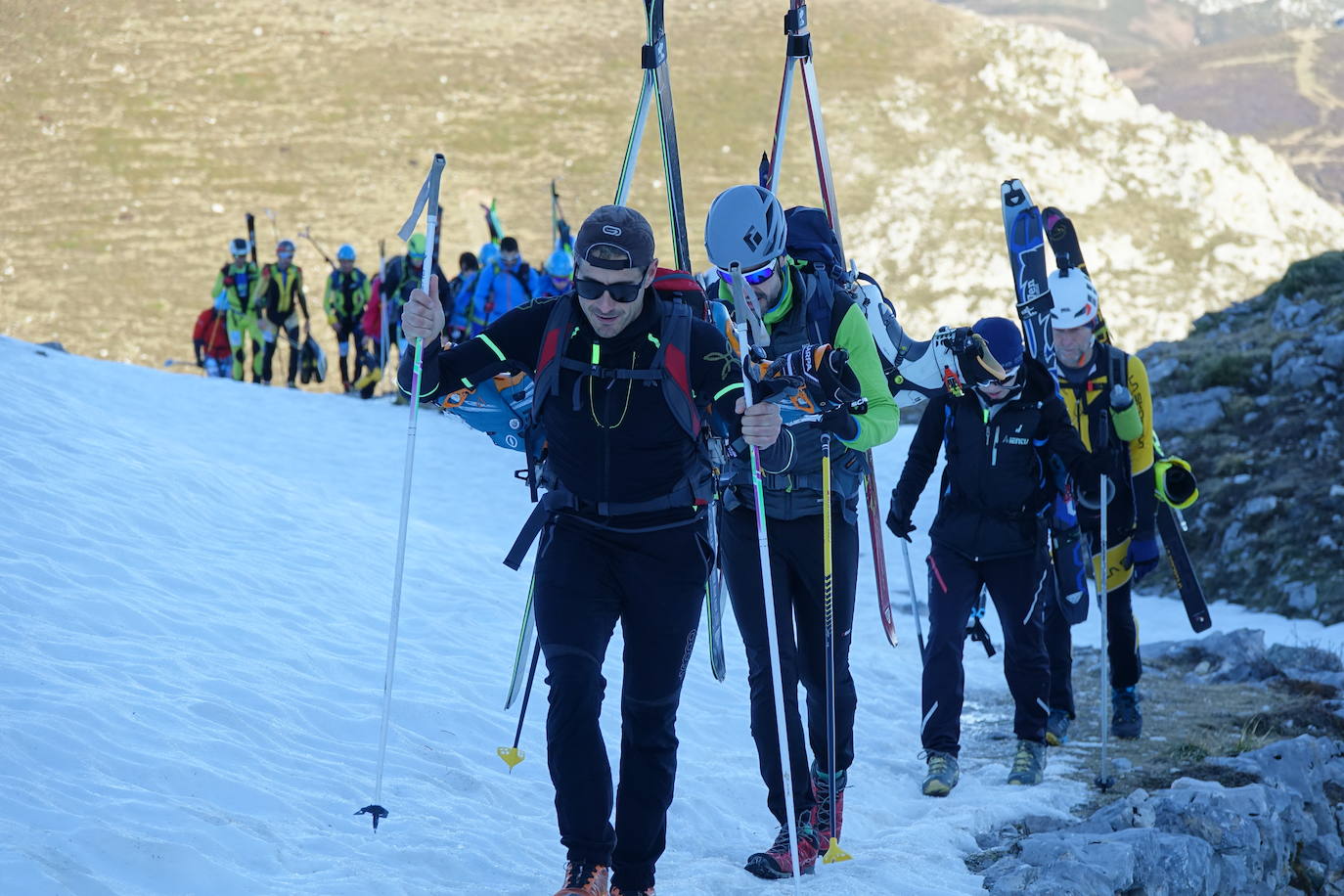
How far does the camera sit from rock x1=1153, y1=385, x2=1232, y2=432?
15812 millimetres

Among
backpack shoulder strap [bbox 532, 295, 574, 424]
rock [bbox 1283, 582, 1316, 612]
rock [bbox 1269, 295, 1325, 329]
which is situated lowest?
rock [bbox 1283, 582, 1316, 612]

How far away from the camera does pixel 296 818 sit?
5.17 meters

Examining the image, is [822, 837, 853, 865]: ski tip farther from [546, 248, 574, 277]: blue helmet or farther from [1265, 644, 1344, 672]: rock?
[546, 248, 574, 277]: blue helmet

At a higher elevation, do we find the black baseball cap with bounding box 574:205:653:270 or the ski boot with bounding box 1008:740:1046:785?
the black baseball cap with bounding box 574:205:653:270

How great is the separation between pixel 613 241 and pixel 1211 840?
394cm

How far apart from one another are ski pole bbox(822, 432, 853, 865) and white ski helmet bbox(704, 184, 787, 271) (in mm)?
757

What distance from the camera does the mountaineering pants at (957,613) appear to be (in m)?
6.68

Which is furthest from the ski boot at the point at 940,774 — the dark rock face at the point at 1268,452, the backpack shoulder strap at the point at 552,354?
the dark rock face at the point at 1268,452

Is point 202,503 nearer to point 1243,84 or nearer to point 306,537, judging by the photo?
point 306,537

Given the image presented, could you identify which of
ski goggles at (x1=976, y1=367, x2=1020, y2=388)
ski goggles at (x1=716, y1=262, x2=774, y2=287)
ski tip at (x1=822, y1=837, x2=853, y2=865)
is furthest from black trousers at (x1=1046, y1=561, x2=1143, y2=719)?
ski goggles at (x1=716, y1=262, x2=774, y2=287)

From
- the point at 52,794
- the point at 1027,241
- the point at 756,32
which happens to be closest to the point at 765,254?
the point at 52,794

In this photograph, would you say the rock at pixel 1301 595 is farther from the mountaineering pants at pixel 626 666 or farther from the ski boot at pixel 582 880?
the ski boot at pixel 582 880

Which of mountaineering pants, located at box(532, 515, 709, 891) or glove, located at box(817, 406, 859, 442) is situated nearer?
mountaineering pants, located at box(532, 515, 709, 891)

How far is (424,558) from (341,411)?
8167mm
